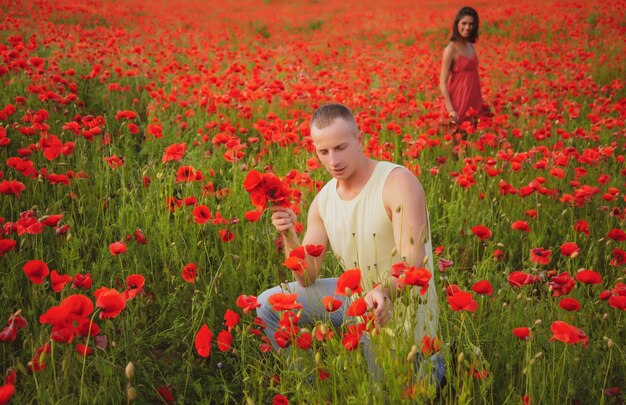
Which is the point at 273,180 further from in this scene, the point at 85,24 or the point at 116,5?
the point at 116,5

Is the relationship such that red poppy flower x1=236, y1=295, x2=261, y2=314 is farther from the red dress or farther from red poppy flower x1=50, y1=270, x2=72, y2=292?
the red dress

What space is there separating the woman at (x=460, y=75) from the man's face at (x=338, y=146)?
11.1 feet

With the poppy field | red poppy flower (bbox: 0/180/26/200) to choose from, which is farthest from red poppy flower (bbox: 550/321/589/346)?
red poppy flower (bbox: 0/180/26/200)

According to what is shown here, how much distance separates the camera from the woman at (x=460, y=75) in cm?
518

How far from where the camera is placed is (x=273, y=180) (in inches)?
64.9

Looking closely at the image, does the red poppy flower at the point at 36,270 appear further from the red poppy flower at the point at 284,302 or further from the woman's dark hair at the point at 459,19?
the woman's dark hair at the point at 459,19

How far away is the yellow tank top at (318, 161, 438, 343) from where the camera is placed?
1965mm

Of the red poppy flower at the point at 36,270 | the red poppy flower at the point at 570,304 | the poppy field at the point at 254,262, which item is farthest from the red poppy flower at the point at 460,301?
the red poppy flower at the point at 36,270

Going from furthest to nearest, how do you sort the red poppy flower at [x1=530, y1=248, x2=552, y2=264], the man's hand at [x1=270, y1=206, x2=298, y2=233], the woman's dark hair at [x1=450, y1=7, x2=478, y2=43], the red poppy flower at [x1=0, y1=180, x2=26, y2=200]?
the woman's dark hair at [x1=450, y1=7, x2=478, y2=43]
the red poppy flower at [x1=0, y1=180, x2=26, y2=200]
the red poppy flower at [x1=530, y1=248, x2=552, y2=264]
the man's hand at [x1=270, y1=206, x2=298, y2=233]

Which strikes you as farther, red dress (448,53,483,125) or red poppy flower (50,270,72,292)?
red dress (448,53,483,125)

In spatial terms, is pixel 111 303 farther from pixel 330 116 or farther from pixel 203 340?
pixel 330 116

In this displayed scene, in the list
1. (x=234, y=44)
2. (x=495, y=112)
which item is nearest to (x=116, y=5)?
(x=234, y=44)

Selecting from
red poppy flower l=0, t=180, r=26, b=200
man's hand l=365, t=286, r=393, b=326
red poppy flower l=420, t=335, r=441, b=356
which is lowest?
red poppy flower l=420, t=335, r=441, b=356

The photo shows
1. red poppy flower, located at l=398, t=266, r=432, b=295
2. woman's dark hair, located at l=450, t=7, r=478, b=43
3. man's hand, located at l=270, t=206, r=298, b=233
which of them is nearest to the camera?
red poppy flower, located at l=398, t=266, r=432, b=295
